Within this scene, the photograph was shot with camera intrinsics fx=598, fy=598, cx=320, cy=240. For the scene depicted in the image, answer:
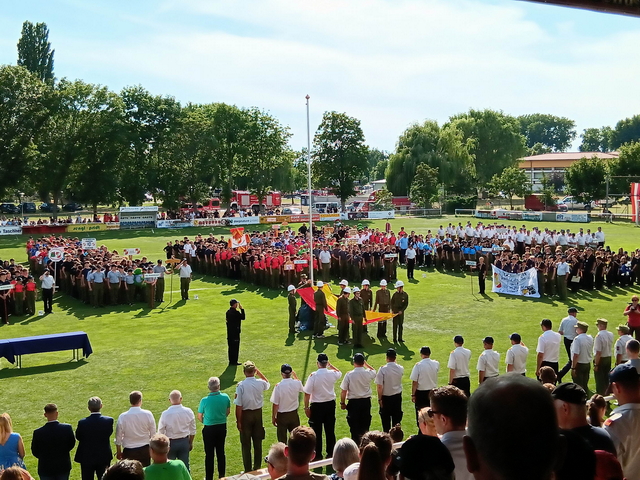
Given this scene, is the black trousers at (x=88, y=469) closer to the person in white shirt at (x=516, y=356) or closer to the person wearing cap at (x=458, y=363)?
the person wearing cap at (x=458, y=363)

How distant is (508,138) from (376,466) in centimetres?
8994

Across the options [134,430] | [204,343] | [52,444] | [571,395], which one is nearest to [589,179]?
[204,343]

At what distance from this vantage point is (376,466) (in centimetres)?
407

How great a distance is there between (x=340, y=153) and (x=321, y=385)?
204ft

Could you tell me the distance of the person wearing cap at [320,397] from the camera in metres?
9.13

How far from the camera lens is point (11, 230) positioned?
49.6 meters

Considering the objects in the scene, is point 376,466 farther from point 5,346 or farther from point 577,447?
point 5,346

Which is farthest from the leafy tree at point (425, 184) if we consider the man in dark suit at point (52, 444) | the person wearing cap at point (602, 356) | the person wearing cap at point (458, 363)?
the man in dark suit at point (52, 444)

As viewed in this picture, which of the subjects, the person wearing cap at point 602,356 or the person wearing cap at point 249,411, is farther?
the person wearing cap at point 602,356

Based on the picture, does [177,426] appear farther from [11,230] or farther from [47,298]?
[11,230]

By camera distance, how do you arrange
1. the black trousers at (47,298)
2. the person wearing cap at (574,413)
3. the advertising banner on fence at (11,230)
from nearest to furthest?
the person wearing cap at (574,413), the black trousers at (47,298), the advertising banner on fence at (11,230)

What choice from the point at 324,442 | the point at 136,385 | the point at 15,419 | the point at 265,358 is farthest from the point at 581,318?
the point at 15,419

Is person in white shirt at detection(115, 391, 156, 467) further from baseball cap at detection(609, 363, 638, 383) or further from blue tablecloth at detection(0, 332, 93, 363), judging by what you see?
blue tablecloth at detection(0, 332, 93, 363)

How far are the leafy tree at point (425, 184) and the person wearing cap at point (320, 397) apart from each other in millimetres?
59146
